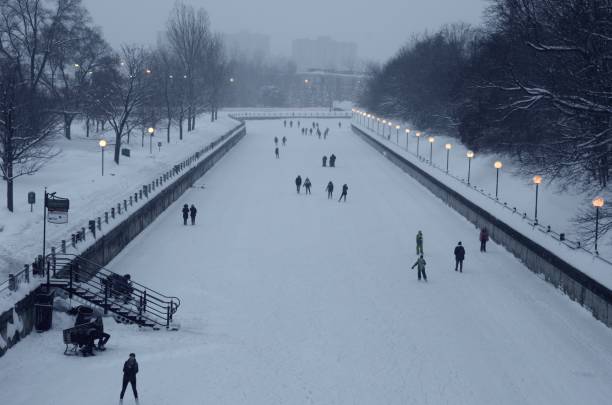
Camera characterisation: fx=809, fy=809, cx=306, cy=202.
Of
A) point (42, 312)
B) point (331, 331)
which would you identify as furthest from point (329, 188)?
point (42, 312)

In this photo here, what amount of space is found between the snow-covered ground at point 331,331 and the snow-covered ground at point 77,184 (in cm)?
255

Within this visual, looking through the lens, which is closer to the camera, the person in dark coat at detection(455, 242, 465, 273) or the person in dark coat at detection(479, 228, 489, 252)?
the person in dark coat at detection(455, 242, 465, 273)

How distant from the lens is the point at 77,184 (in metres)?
36.4

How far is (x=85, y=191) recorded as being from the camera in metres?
34.8

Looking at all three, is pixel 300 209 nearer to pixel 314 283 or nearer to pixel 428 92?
pixel 314 283

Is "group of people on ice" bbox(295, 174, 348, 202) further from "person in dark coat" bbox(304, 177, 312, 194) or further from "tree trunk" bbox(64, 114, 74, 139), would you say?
"tree trunk" bbox(64, 114, 74, 139)

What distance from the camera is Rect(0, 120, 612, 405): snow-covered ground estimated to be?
16.4 m

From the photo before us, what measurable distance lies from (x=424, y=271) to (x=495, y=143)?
852 inches

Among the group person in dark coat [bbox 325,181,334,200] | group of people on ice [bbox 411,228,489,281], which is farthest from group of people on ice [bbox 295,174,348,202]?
group of people on ice [bbox 411,228,489,281]

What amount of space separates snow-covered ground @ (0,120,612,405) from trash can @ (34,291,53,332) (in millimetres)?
298

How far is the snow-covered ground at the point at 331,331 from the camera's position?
16359mm

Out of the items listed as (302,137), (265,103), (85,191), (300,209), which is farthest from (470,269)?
(265,103)

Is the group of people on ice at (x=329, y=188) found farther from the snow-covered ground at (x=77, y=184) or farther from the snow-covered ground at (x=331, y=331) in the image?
the snow-covered ground at (x=77, y=184)

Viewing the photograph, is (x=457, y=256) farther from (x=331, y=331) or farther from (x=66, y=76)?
(x=66, y=76)
